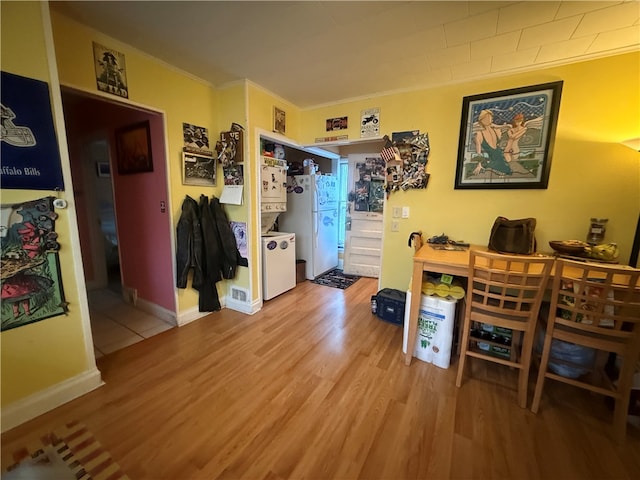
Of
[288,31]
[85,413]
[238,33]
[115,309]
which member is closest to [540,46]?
[288,31]

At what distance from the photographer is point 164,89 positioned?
2225 millimetres

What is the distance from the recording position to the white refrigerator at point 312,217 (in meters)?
3.77

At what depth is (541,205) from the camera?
216 centimetres

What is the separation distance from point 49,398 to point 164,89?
2367mm

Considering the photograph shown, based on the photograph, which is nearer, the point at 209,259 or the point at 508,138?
the point at 508,138

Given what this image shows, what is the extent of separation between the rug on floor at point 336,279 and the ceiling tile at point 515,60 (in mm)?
2839

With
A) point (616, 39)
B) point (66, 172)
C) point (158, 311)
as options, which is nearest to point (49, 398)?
point (158, 311)

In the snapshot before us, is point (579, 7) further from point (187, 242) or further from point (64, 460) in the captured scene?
point (64, 460)

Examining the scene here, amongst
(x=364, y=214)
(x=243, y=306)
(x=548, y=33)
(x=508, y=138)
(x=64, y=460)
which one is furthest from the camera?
(x=364, y=214)

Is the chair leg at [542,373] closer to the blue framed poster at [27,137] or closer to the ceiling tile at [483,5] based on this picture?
the ceiling tile at [483,5]

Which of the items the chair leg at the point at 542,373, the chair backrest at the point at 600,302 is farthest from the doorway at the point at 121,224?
the chair backrest at the point at 600,302

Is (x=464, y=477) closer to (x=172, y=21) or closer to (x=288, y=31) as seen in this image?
(x=288, y=31)

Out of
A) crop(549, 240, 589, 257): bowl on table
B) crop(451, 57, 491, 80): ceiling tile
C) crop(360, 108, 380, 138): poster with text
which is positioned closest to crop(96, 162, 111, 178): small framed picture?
crop(360, 108, 380, 138): poster with text

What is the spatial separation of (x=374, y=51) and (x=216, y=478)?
277cm
